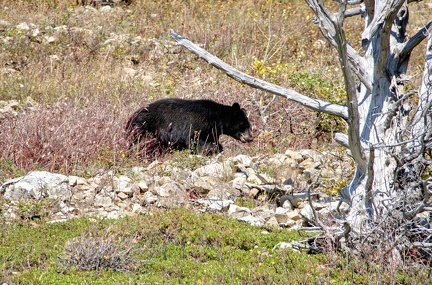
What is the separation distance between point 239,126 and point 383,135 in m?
5.75

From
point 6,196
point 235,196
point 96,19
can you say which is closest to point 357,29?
point 96,19

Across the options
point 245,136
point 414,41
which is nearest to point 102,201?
point 414,41

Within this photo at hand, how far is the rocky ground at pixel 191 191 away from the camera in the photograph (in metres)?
8.23

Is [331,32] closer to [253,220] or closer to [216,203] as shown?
[253,220]

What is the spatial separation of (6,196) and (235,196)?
114 inches

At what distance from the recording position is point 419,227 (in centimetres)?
639

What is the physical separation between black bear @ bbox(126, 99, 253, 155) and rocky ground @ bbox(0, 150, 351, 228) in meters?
1.66

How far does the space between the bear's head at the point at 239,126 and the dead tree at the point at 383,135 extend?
4974 mm

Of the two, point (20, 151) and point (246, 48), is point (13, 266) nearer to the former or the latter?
point (20, 151)

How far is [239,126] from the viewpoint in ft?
40.7

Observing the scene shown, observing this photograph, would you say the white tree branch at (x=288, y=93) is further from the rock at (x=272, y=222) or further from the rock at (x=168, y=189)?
the rock at (x=168, y=189)

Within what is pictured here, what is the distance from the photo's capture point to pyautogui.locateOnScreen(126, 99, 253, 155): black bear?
1177 cm

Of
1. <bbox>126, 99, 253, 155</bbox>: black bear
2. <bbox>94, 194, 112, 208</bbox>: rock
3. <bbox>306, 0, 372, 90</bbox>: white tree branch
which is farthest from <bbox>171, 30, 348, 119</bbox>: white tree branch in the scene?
<bbox>126, 99, 253, 155</bbox>: black bear

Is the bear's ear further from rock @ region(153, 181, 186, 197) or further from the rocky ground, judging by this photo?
rock @ region(153, 181, 186, 197)
